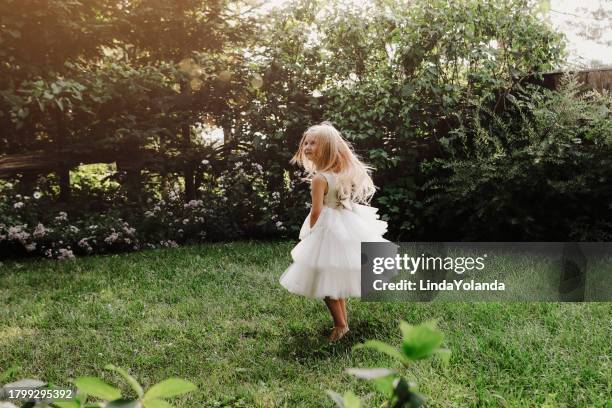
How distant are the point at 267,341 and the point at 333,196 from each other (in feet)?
3.45

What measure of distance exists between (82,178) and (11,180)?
87 centimetres

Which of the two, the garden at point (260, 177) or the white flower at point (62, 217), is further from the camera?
the white flower at point (62, 217)

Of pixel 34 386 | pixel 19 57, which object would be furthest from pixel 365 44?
pixel 34 386

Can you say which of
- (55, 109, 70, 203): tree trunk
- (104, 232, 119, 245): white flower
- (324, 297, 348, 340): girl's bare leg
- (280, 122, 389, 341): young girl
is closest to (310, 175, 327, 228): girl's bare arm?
(280, 122, 389, 341): young girl

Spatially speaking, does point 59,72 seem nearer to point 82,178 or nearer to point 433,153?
point 82,178

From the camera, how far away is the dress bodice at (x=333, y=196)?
3771 mm

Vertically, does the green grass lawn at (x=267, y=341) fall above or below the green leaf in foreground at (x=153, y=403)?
below

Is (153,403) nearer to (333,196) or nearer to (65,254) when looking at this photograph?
(333,196)

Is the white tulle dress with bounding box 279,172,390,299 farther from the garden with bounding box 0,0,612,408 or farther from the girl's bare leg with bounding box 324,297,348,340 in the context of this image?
the garden with bounding box 0,0,612,408

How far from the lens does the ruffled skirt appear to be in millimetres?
3650

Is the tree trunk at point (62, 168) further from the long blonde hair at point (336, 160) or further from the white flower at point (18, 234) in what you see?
the long blonde hair at point (336, 160)

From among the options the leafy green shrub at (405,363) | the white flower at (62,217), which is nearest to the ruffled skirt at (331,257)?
the leafy green shrub at (405,363)

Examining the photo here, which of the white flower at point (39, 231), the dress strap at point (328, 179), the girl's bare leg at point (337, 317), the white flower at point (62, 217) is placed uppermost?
the dress strap at point (328, 179)

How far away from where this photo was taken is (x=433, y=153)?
703 cm
